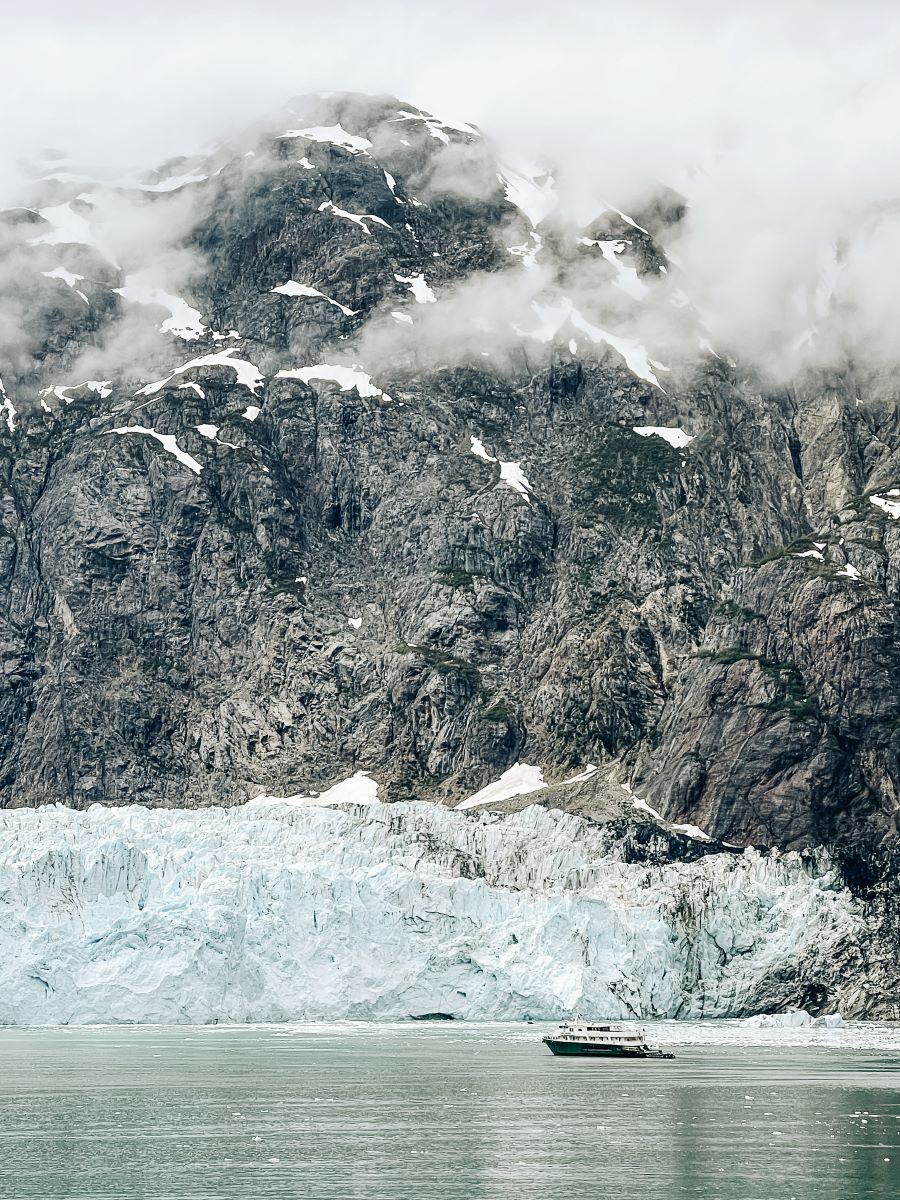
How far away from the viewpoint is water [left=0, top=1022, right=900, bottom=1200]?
77.0m

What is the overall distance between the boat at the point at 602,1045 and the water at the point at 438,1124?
4.47 ft

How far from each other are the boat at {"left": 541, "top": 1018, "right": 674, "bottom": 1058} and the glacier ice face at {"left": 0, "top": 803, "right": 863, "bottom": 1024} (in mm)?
19946

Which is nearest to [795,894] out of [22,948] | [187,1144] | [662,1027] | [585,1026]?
[662,1027]

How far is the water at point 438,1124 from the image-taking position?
77.0 m

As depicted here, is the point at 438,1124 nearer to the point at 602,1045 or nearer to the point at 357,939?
the point at 602,1045

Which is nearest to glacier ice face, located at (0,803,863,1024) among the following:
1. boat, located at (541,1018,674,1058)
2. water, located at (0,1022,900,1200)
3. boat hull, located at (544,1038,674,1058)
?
water, located at (0,1022,900,1200)

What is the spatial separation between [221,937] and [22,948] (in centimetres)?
1574

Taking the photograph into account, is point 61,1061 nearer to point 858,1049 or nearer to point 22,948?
point 22,948

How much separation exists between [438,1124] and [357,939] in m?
71.7

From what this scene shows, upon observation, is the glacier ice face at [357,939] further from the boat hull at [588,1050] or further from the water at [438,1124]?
the boat hull at [588,1050]

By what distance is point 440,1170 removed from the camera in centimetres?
7981

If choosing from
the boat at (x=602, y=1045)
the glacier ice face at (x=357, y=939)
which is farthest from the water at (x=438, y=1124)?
the glacier ice face at (x=357, y=939)

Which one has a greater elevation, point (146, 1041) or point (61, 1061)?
point (61, 1061)

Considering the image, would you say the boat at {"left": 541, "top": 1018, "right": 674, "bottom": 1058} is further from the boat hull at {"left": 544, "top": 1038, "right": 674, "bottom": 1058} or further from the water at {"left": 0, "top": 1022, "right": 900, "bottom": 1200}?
the water at {"left": 0, "top": 1022, "right": 900, "bottom": 1200}
